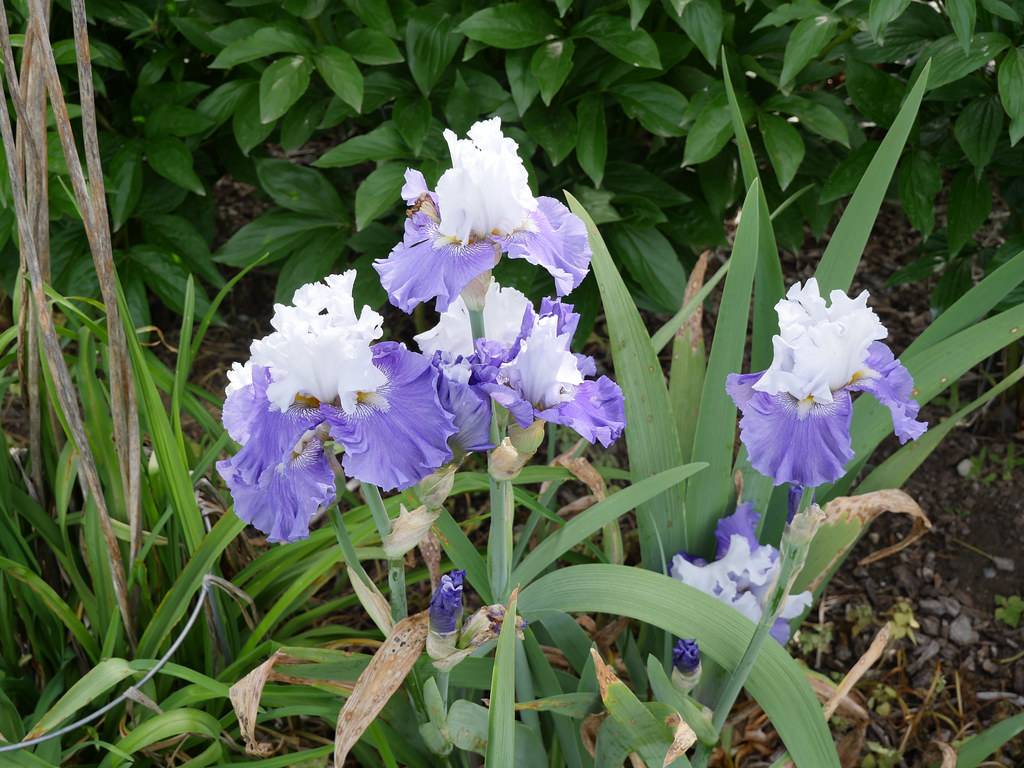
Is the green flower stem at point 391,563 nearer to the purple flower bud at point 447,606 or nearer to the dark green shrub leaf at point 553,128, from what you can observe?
the purple flower bud at point 447,606

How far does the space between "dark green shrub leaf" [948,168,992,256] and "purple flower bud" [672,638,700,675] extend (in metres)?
1.13

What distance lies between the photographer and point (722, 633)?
3.97 ft

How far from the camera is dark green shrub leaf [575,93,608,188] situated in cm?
192

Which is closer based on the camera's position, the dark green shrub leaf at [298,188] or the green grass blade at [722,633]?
the green grass blade at [722,633]

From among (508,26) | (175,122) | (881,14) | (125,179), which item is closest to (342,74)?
(508,26)

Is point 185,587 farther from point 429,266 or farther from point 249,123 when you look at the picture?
point 249,123

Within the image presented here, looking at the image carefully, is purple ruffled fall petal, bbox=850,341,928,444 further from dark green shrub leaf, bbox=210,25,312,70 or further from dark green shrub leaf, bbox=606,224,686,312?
dark green shrub leaf, bbox=210,25,312,70

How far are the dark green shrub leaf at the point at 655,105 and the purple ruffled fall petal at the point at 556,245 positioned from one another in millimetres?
913

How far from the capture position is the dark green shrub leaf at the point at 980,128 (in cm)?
184

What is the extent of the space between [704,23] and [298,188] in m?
0.88

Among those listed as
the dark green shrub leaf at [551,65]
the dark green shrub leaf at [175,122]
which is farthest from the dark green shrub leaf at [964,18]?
the dark green shrub leaf at [175,122]

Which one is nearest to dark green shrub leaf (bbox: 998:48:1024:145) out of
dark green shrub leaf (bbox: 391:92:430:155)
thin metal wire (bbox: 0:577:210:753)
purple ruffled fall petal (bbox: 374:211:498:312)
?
dark green shrub leaf (bbox: 391:92:430:155)

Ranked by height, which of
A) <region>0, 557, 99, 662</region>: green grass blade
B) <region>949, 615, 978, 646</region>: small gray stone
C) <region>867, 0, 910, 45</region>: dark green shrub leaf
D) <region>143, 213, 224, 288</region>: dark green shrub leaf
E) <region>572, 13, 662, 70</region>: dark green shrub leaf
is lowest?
<region>949, 615, 978, 646</region>: small gray stone

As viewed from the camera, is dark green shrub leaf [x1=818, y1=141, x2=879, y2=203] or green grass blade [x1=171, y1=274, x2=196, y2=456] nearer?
green grass blade [x1=171, y1=274, x2=196, y2=456]
